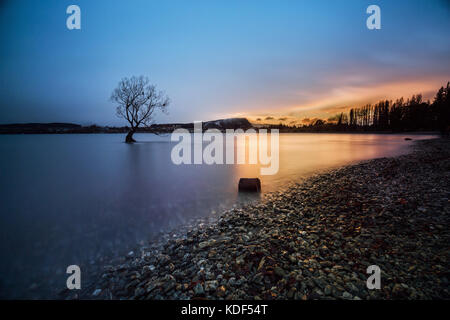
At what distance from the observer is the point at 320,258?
3273mm

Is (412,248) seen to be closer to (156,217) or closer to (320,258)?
(320,258)

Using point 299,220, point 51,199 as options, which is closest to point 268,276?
point 299,220

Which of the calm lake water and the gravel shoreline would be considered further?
the calm lake water

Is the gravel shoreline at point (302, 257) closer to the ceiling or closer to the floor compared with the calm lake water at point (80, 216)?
closer to the ceiling

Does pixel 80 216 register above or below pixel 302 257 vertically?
below

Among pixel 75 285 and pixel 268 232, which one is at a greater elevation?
pixel 268 232

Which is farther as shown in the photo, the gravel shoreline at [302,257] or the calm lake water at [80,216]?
the calm lake water at [80,216]

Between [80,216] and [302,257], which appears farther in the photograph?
[80,216]

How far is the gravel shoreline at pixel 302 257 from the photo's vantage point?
2.68 m

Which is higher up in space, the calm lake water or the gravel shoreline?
the gravel shoreline

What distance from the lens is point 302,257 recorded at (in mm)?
3314

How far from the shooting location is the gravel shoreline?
8.79 ft
